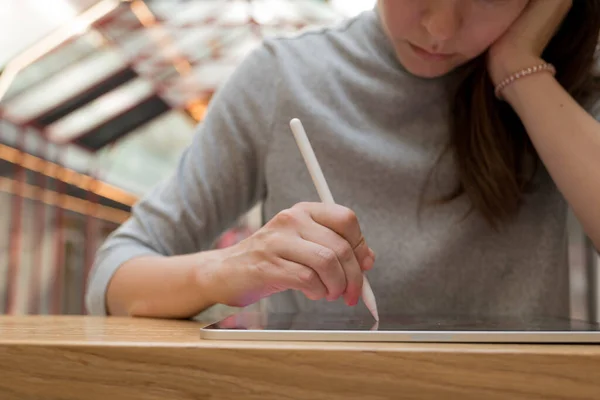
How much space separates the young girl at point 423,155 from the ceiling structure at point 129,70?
236 centimetres

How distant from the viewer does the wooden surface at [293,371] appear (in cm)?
26

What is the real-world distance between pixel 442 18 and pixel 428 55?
0.07 metres

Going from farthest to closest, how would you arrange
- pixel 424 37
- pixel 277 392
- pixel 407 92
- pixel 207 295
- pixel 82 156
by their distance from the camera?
pixel 82 156
pixel 407 92
pixel 424 37
pixel 207 295
pixel 277 392

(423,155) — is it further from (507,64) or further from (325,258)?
(325,258)

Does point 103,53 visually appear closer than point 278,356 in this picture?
No

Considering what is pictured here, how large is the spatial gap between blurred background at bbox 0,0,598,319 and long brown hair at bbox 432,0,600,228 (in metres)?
2.00

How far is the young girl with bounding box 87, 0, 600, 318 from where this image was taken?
66cm

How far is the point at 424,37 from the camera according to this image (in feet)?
2.18

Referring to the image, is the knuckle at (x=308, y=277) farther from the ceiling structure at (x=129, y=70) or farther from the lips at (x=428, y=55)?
the ceiling structure at (x=129, y=70)

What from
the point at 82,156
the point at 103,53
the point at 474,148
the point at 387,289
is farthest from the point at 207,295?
the point at 82,156

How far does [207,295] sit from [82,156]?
4.81m

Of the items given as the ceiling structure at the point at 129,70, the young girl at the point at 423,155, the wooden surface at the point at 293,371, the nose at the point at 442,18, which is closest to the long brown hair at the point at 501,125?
the young girl at the point at 423,155

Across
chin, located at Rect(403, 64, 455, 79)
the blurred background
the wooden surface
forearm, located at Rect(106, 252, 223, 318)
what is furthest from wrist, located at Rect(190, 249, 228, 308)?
the blurred background

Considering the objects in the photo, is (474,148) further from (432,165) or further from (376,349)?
(376,349)
